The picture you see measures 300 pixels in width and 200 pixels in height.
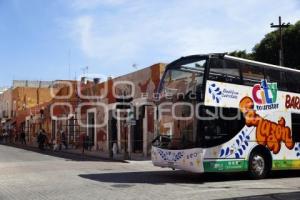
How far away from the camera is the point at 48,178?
17.6 metres

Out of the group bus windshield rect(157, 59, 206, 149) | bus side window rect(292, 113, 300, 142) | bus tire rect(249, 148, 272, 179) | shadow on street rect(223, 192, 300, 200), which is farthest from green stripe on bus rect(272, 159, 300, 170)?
shadow on street rect(223, 192, 300, 200)

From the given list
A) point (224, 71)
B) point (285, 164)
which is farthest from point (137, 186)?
point (285, 164)

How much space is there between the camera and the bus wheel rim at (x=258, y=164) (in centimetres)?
1802

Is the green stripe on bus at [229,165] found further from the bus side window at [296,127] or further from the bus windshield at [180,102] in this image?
the bus side window at [296,127]

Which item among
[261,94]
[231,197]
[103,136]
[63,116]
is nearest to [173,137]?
[261,94]

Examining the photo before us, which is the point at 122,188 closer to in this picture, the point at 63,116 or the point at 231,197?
the point at 231,197

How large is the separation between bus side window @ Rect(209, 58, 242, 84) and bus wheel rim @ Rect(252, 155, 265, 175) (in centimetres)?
274

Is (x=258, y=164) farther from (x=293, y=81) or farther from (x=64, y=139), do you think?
(x=64, y=139)

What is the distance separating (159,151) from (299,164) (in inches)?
226

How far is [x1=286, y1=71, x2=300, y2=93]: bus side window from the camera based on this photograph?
63.7 feet

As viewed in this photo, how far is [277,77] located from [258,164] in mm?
3238

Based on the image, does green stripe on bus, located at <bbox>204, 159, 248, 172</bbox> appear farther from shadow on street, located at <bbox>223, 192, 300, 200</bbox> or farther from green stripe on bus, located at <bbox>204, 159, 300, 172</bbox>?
shadow on street, located at <bbox>223, 192, 300, 200</bbox>

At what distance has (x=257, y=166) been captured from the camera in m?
18.1

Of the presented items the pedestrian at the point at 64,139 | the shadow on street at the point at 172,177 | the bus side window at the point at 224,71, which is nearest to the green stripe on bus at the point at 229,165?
the shadow on street at the point at 172,177
